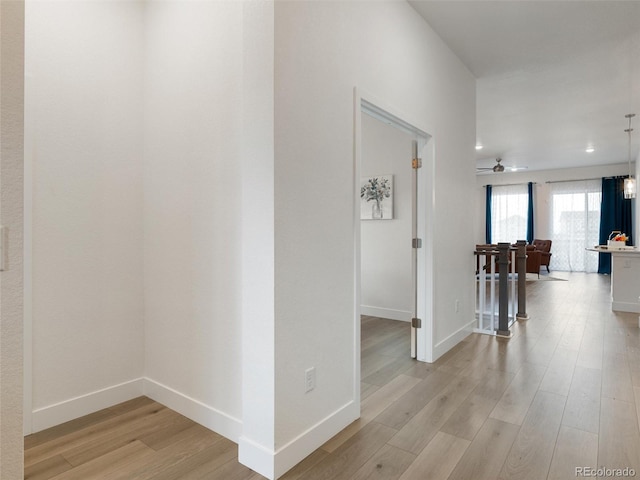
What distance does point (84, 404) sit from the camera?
233cm

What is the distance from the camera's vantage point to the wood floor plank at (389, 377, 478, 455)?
6.58 feet

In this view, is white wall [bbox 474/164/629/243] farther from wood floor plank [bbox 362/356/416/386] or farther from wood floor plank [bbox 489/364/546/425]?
wood floor plank [bbox 362/356/416/386]

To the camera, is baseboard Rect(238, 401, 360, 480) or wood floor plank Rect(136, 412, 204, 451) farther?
wood floor plank Rect(136, 412, 204, 451)

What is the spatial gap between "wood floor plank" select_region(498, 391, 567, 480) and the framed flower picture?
2.81m

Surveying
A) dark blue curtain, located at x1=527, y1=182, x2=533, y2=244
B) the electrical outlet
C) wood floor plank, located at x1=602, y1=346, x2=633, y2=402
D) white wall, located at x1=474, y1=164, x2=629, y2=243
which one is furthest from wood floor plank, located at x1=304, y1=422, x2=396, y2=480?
dark blue curtain, located at x1=527, y1=182, x2=533, y2=244

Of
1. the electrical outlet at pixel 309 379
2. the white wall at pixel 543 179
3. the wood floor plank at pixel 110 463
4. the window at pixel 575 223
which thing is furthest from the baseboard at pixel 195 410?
the window at pixel 575 223

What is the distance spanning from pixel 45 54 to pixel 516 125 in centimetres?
631

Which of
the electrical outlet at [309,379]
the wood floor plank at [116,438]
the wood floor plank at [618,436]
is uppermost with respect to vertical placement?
the electrical outlet at [309,379]

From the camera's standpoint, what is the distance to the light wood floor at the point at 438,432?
1.79 metres

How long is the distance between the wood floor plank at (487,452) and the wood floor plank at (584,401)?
1.30ft

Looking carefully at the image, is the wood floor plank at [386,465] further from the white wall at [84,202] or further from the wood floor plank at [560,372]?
the white wall at [84,202]

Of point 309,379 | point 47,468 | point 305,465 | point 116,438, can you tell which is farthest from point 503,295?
point 47,468

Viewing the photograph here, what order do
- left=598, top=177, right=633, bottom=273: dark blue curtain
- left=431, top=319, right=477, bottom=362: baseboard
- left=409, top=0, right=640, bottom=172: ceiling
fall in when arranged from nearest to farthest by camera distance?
left=409, top=0, right=640, bottom=172: ceiling
left=431, top=319, right=477, bottom=362: baseboard
left=598, top=177, right=633, bottom=273: dark blue curtain

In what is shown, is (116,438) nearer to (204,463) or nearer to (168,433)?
(168,433)
